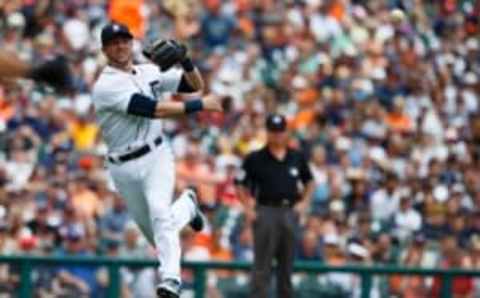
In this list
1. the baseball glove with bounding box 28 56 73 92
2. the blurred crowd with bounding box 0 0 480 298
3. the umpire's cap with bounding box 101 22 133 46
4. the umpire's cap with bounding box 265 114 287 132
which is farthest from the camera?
the blurred crowd with bounding box 0 0 480 298

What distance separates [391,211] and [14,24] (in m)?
4.59

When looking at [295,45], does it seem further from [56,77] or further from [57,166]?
[56,77]

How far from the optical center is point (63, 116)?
19797 mm

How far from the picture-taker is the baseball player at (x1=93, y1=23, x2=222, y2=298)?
44.2ft

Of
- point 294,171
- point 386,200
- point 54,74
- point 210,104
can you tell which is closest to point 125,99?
point 210,104

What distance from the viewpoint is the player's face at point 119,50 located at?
1343 cm

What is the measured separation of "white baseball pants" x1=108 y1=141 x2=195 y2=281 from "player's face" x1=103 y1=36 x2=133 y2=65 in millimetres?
713

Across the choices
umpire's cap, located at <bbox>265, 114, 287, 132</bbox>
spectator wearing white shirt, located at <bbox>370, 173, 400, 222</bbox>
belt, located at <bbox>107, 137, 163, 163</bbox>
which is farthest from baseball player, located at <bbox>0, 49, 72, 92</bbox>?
spectator wearing white shirt, located at <bbox>370, 173, 400, 222</bbox>

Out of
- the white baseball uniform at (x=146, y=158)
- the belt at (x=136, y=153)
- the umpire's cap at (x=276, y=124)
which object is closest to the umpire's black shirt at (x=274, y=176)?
the umpire's cap at (x=276, y=124)

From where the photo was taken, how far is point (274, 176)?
645 inches

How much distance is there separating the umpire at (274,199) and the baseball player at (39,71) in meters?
5.84

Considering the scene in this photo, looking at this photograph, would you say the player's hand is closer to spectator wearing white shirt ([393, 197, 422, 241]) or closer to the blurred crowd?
the blurred crowd

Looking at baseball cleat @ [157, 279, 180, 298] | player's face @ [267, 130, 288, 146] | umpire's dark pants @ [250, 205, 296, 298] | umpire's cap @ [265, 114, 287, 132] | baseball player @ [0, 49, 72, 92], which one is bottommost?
baseball cleat @ [157, 279, 180, 298]

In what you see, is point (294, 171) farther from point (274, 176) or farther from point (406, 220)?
point (406, 220)
